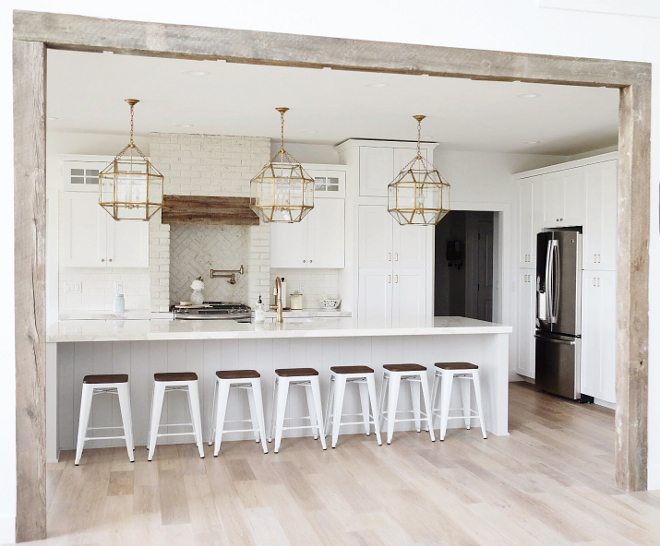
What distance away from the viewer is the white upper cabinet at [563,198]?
7.07m

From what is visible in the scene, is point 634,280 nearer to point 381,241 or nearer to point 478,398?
point 478,398

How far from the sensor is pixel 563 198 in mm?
7332

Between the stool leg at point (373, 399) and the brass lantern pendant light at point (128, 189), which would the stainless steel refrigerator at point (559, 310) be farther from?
the brass lantern pendant light at point (128, 189)

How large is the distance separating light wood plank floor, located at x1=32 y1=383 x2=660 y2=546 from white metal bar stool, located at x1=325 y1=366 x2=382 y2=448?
0.17 metres

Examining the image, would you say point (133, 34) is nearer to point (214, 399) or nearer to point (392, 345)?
point (214, 399)

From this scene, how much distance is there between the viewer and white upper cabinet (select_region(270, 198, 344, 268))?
25.0ft

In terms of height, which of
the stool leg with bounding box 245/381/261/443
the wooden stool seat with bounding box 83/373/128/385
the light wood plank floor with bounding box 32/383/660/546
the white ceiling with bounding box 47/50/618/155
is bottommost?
the light wood plank floor with bounding box 32/383/660/546

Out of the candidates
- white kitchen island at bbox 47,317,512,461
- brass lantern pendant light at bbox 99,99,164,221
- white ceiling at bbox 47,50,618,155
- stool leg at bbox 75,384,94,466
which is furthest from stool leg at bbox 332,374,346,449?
white ceiling at bbox 47,50,618,155

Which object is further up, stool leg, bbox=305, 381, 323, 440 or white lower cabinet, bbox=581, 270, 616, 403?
white lower cabinet, bbox=581, 270, 616, 403

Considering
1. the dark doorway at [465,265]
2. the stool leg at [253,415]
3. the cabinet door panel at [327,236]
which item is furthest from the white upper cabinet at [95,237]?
the dark doorway at [465,265]

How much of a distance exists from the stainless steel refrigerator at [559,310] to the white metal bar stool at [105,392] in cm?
423

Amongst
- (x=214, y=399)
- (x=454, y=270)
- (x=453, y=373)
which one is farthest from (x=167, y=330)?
(x=454, y=270)

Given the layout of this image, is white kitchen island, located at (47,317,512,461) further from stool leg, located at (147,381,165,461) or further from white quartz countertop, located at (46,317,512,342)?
stool leg, located at (147,381,165,461)

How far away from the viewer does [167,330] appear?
16.6ft
